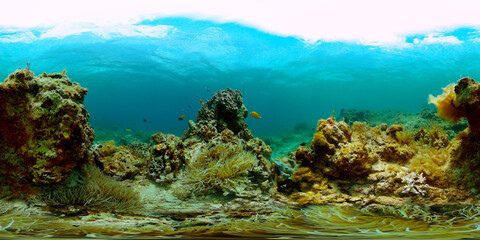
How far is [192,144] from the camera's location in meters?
5.16

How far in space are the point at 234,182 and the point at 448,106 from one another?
3489 mm

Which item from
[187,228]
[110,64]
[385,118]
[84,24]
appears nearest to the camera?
[187,228]

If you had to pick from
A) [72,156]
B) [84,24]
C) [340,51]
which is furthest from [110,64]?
[72,156]

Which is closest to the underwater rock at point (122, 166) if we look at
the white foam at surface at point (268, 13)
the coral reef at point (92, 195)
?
the coral reef at point (92, 195)

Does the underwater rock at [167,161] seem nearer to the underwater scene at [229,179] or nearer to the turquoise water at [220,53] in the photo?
the underwater scene at [229,179]

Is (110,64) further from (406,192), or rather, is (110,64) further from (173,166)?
(406,192)

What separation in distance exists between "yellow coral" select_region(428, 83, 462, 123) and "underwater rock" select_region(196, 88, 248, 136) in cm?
469

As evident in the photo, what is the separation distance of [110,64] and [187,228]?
3390 cm

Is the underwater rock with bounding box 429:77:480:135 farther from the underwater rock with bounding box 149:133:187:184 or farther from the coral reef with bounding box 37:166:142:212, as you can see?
the coral reef with bounding box 37:166:142:212

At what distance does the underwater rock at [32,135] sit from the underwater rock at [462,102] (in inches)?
207

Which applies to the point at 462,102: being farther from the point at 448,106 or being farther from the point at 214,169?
the point at 214,169

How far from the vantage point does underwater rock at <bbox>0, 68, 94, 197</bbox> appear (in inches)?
114

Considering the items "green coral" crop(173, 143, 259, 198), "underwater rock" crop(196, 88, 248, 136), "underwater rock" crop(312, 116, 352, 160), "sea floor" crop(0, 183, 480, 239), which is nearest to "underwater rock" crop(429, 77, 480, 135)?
"sea floor" crop(0, 183, 480, 239)

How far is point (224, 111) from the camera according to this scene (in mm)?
6867
